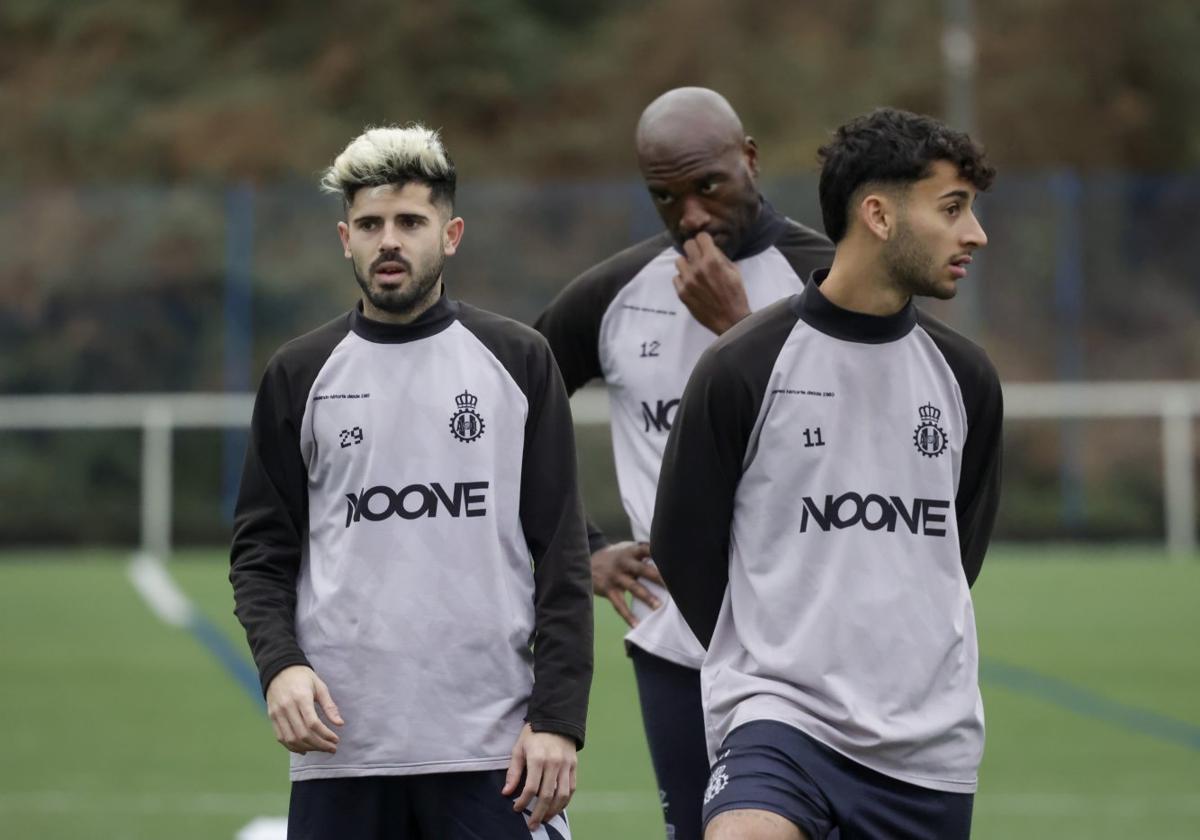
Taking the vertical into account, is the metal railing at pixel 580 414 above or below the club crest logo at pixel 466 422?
above

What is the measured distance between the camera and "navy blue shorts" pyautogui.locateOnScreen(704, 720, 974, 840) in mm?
4098

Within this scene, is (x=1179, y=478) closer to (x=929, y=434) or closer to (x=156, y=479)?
(x=156, y=479)

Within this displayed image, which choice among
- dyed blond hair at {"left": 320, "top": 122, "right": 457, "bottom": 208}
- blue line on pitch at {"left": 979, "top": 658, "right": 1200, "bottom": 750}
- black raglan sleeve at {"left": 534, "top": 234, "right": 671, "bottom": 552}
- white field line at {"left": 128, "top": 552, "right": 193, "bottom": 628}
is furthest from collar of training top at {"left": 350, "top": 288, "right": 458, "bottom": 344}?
white field line at {"left": 128, "top": 552, "right": 193, "bottom": 628}

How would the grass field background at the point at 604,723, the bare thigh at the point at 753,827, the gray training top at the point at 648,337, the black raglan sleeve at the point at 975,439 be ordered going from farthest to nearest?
the grass field background at the point at 604,723
the gray training top at the point at 648,337
the black raglan sleeve at the point at 975,439
the bare thigh at the point at 753,827

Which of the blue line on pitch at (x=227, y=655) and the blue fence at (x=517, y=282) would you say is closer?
the blue line on pitch at (x=227, y=655)

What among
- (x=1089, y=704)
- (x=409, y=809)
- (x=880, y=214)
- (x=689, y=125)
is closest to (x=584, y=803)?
(x=1089, y=704)

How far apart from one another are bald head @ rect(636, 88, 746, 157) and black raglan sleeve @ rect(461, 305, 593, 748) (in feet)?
3.14

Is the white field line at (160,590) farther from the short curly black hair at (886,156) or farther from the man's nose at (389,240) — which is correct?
the short curly black hair at (886,156)

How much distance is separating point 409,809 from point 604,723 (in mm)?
6451

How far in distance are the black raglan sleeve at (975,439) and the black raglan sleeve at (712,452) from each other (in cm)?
34

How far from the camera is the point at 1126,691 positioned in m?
11.4

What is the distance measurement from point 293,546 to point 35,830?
4.16m

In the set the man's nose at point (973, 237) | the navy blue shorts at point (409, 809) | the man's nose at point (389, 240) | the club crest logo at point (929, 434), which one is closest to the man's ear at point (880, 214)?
the man's nose at point (973, 237)

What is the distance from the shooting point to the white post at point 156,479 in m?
20.8
